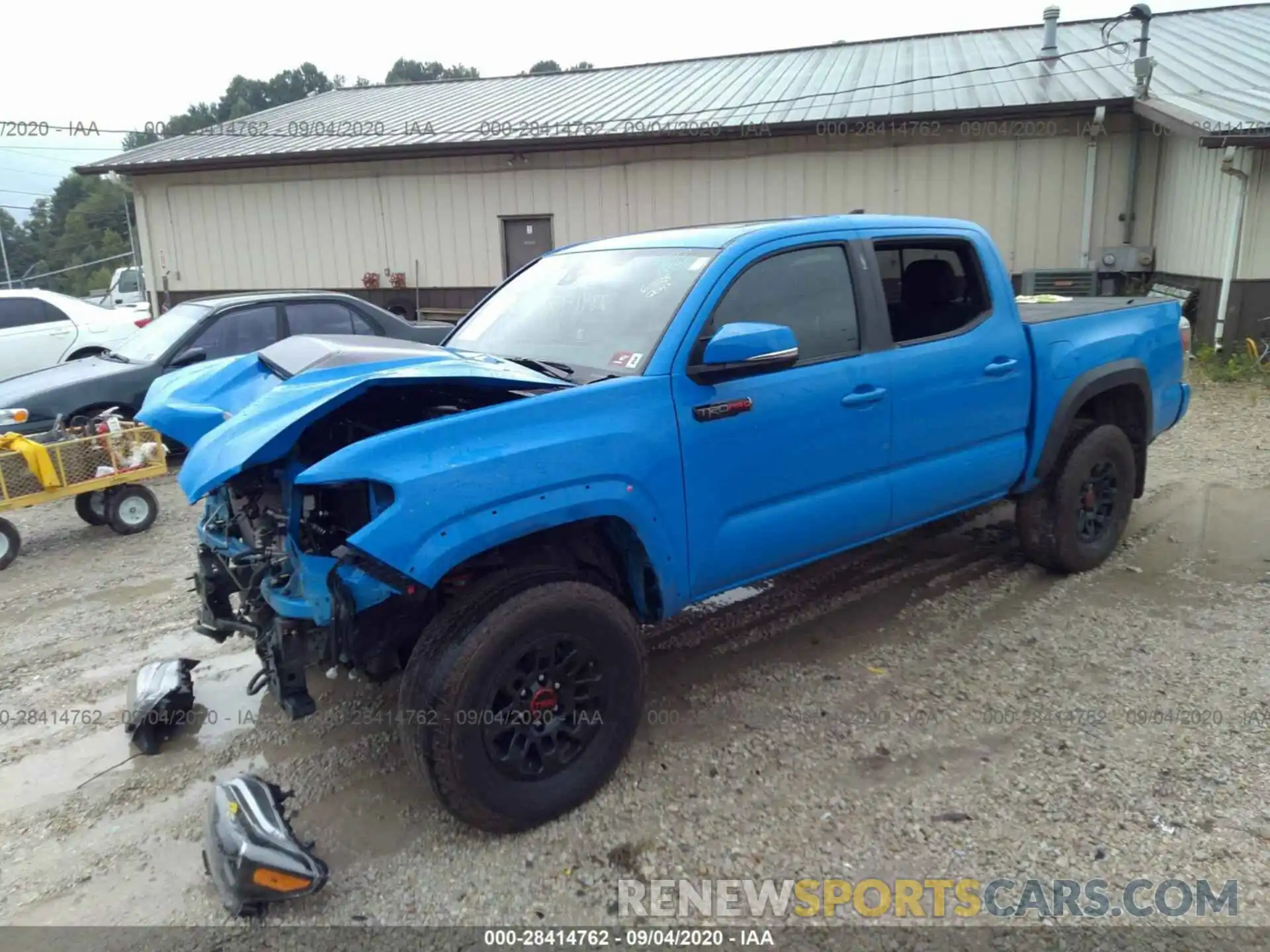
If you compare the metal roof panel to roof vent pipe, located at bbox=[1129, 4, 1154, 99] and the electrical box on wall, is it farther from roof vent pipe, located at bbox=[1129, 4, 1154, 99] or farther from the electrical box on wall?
the electrical box on wall

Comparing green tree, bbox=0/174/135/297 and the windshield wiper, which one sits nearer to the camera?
the windshield wiper

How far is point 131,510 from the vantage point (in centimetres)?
681

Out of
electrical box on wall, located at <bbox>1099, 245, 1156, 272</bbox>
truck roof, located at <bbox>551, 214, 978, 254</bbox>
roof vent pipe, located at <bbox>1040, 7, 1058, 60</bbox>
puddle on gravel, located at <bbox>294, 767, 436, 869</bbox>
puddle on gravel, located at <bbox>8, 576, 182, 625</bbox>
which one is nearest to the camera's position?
puddle on gravel, located at <bbox>294, 767, 436, 869</bbox>

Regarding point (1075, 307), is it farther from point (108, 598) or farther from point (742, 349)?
point (108, 598)

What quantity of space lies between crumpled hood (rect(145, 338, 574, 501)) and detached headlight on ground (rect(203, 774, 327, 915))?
1003 millimetres

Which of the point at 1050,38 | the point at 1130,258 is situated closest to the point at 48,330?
the point at 1130,258

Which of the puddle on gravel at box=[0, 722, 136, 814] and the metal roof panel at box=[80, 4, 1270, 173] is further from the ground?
the metal roof panel at box=[80, 4, 1270, 173]

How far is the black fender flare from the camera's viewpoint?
4832 millimetres

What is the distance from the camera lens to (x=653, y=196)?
603 inches

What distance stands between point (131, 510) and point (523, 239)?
10.4 meters

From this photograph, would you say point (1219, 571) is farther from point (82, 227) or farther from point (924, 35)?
point (82, 227)

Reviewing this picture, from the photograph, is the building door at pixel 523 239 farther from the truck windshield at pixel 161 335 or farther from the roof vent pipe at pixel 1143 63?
the roof vent pipe at pixel 1143 63

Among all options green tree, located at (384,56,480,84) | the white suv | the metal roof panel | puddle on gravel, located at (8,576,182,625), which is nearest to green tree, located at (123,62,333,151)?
green tree, located at (384,56,480,84)

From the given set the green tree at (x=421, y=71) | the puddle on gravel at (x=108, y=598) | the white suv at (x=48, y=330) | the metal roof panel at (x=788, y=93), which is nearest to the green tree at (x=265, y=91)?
the green tree at (x=421, y=71)
